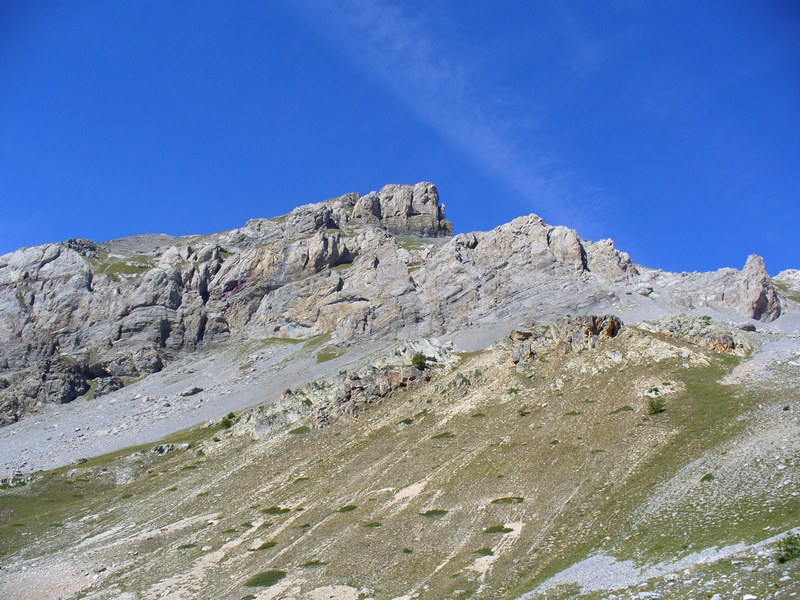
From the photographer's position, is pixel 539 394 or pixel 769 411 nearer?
pixel 769 411

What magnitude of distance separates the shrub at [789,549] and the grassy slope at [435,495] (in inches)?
138

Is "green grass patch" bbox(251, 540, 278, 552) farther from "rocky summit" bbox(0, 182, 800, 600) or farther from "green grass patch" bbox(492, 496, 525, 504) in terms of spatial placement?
"green grass patch" bbox(492, 496, 525, 504)

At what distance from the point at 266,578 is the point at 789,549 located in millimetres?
25813

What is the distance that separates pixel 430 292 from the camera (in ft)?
513

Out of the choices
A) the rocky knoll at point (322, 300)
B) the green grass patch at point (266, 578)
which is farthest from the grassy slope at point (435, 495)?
the rocky knoll at point (322, 300)

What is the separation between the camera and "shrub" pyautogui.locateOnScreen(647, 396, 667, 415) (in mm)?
47219


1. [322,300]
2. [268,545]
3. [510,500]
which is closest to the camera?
[510,500]

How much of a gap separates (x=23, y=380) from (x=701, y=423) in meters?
154

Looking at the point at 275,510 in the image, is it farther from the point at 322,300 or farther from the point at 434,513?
the point at 322,300

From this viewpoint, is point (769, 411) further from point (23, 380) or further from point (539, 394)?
point (23, 380)

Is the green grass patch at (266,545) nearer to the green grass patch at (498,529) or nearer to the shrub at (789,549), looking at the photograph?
the green grass patch at (498,529)

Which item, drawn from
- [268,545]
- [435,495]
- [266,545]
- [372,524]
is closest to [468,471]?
[435,495]

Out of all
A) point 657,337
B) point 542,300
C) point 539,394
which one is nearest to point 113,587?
point 539,394

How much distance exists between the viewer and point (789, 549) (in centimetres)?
1933
